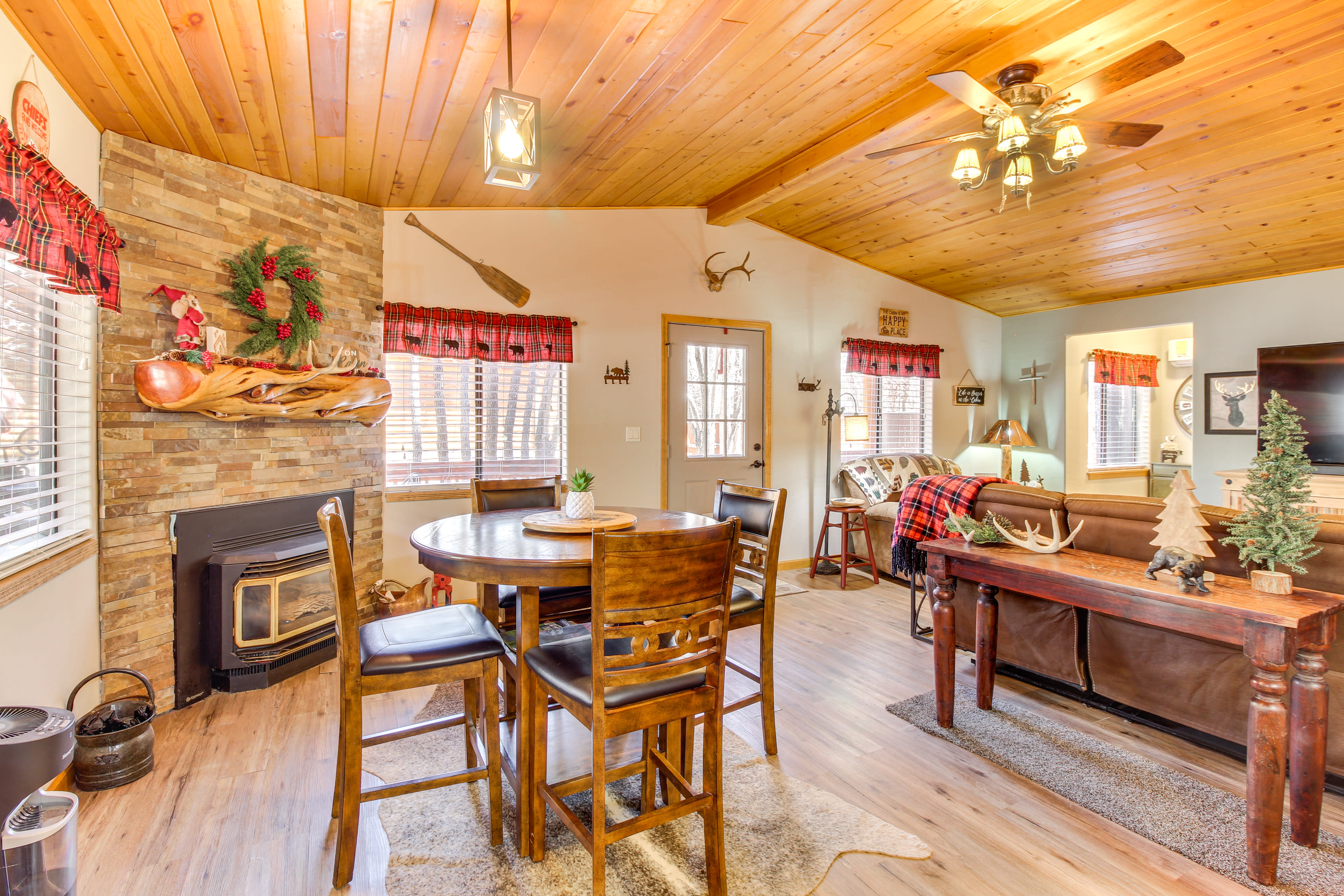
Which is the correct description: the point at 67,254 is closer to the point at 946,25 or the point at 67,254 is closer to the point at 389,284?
the point at 389,284

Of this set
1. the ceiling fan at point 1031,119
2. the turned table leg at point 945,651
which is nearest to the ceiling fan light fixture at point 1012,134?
the ceiling fan at point 1031,119

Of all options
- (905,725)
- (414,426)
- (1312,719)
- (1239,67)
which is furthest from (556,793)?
(1239,67)

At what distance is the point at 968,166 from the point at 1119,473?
525cm

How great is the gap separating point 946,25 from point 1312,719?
2661 mm

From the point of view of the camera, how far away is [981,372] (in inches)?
255

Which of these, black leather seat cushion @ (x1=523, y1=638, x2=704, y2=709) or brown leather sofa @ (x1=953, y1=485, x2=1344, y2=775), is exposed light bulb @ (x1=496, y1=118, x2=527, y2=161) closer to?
black leather seat cushion @ (x1=523, y1=638, x2=704, y2=709)

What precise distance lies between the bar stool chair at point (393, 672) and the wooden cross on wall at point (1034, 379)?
5.92 metres

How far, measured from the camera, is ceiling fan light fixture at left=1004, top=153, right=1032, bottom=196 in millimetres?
2912

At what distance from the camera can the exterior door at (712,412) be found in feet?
15.9

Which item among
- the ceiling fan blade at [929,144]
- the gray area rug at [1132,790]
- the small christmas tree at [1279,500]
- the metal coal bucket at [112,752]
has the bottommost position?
the gray area rug at [1132,790]

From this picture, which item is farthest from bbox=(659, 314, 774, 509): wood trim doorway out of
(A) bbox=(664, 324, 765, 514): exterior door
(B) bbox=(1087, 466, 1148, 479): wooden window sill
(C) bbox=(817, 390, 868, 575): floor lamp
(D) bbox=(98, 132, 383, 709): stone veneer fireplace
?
(B) bbox=(1087, 466, 1148, 479): wooden window sill

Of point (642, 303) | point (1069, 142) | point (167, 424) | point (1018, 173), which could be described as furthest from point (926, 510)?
point (167, 424)

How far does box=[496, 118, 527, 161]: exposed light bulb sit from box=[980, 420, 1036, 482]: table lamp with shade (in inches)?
217

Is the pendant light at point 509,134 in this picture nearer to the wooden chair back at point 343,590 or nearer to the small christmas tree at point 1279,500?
the wooden chair back at point 343,590
